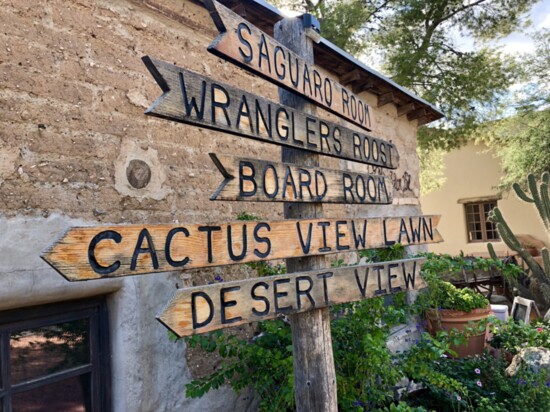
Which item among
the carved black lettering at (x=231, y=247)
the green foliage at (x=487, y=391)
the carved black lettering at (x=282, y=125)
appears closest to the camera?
the carved black lettering at (x=231, y=247)

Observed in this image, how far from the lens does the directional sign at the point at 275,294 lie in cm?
131

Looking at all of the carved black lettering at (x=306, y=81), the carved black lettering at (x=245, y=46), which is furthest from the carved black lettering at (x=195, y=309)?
the carved black lettering at (x=306, y=81)

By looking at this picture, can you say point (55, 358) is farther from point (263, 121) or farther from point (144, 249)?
point (263, 121)

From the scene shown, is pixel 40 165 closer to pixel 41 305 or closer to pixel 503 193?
pixel 41 305

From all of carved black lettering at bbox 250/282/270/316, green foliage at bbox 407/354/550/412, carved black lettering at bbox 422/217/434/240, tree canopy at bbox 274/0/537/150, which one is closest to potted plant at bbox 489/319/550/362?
green foliage at bbox 407/354/550/412

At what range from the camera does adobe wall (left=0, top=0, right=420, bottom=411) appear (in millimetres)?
2035

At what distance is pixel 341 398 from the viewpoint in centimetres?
244

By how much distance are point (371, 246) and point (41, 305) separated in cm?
160

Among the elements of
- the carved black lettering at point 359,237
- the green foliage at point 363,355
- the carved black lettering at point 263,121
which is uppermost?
the carved black lettering at point 263,121

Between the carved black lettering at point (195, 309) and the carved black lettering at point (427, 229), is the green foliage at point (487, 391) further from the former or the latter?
the carved black lettering at point (195, 309)

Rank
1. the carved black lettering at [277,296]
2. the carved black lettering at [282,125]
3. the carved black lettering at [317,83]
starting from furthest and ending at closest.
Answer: the carved black lettering at [317,83] < the carved black lettering at [282,125] < the carved black lettering at [277,296]

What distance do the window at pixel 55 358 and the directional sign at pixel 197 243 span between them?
1213 mm

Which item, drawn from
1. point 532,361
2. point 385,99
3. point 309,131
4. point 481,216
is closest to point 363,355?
point 309,131

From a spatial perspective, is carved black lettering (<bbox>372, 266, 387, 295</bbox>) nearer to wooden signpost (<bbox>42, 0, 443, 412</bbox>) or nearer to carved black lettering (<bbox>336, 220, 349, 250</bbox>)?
wooden signpost (<bbox>42, 0, 443, 412</bbox>)
